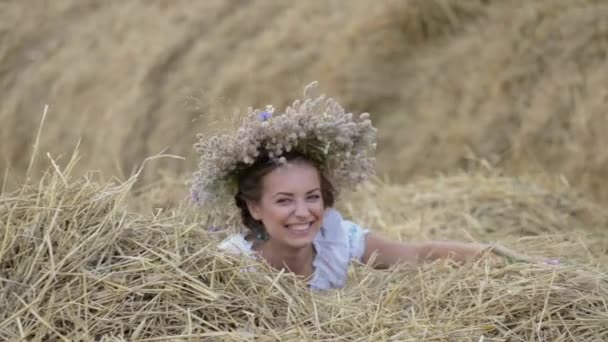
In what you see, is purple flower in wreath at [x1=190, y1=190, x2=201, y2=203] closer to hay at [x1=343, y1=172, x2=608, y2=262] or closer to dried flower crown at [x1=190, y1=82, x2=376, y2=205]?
dried flower crown at [x1=190, y1=82, x2=376, y2=205]

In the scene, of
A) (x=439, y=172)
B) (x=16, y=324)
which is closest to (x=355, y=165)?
(x=16, y=324)

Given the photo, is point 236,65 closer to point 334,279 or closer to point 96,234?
point 334,279

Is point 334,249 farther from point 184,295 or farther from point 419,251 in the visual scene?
point 184,295

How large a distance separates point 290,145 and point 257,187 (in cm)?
18

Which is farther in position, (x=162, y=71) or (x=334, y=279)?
(x=162, y=71)

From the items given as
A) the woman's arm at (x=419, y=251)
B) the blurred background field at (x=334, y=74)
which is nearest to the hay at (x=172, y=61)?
the blurred background field at (x=334, y=74)

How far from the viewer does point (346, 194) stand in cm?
391

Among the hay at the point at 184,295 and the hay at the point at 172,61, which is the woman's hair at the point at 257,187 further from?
the hay at the point at 172,61

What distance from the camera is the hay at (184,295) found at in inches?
105

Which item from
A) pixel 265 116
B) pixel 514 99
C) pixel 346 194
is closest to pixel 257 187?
pixel 265 116

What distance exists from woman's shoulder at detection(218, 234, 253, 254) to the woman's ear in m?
0.08

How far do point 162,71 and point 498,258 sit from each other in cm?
527

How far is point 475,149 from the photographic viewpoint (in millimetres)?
6707

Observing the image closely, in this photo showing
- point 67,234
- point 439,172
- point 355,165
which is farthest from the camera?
point 439,172
